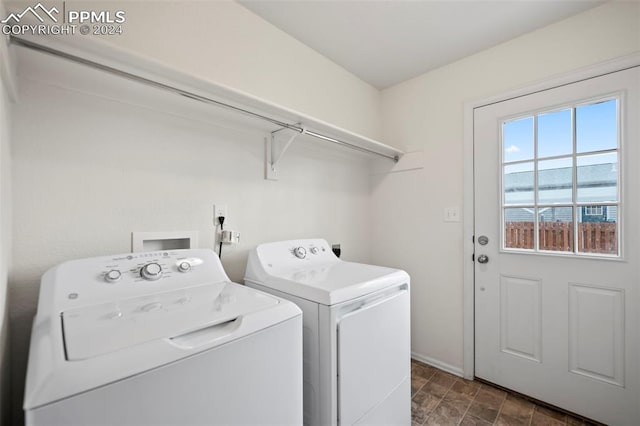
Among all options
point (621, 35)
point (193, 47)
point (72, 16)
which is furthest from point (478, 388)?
point (72, 16)

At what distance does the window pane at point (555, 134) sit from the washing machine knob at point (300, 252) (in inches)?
65.2

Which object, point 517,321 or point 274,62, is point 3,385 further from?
point 517,321

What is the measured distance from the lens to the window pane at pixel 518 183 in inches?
72.0

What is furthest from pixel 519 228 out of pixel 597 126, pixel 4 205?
pixel 4 205

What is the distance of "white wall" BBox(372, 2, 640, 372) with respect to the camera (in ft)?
5.69

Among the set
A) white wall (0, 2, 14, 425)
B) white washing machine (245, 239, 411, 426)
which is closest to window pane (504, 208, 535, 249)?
white washing machine (245, 239, 411, 426)

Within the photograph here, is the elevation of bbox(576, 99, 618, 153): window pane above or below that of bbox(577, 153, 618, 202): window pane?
above

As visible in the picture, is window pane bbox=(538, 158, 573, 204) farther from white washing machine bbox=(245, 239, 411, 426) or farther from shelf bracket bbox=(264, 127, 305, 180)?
shelf bracket bbox=(264, 127, 305, 180)

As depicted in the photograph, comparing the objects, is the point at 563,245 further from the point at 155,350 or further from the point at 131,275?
the point at 131,275

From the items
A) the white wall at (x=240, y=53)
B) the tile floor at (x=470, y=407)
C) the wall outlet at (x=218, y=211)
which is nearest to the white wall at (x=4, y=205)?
the white wall at (x=240, y=53)

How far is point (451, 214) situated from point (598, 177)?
830 millimetres

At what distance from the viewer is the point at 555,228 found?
1.74m

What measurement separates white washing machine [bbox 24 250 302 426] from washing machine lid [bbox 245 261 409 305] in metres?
0.20

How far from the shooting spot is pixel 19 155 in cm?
101
